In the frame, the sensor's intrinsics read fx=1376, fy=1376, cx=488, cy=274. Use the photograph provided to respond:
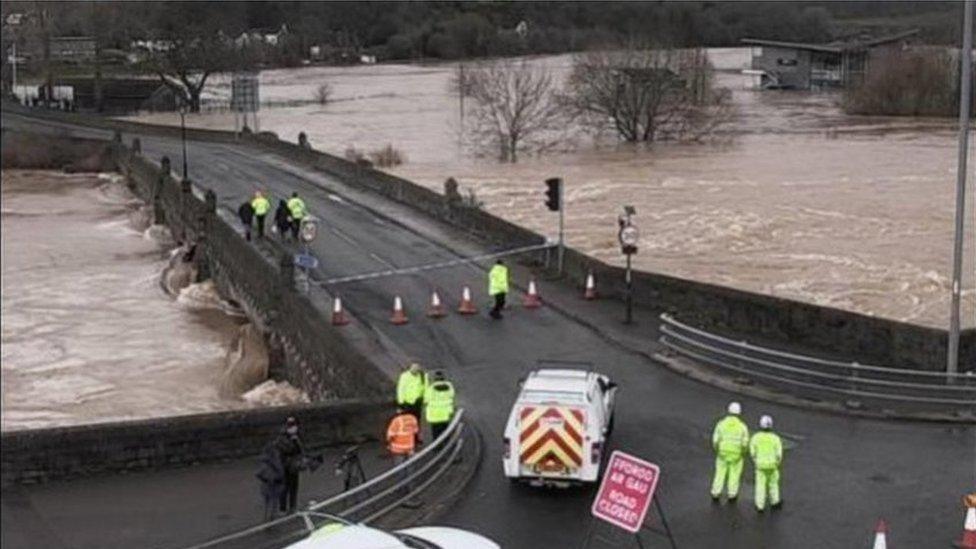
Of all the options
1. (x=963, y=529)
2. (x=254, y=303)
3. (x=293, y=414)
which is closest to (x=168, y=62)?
(x=293, y=414)

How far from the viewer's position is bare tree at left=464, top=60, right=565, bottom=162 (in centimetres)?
8125

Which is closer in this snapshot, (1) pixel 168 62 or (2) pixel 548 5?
(1) pixel 168 62

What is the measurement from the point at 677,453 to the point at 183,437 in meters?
6.06

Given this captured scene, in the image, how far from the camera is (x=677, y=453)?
1670 centimetres

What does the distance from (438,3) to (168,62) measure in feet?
301

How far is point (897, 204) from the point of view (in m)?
51.8

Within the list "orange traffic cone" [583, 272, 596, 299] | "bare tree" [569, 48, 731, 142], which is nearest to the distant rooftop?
"bare tree" [569, 48, 731, 142]

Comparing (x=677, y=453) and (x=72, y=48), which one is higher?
(x=72, y=48)

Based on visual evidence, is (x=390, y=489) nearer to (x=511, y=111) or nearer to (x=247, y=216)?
(x=247, y=216)

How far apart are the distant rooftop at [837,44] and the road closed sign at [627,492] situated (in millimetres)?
81351

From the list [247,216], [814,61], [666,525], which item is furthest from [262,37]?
[814,61]

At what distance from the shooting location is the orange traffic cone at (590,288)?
2692 centimetres

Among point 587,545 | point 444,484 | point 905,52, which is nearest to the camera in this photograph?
point 587,545

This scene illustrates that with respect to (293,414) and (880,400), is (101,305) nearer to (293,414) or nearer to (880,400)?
(293,414)
